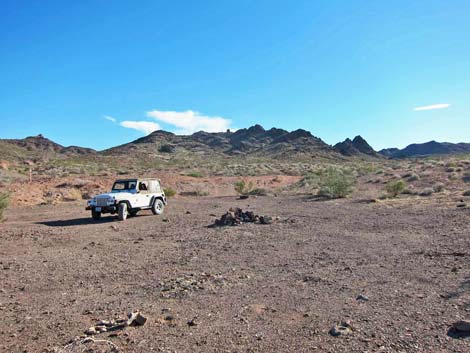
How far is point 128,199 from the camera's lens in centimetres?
1847

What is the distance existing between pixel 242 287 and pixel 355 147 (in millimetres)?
142753

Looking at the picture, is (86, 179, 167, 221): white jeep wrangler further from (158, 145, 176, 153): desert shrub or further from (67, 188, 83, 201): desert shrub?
(158, 145, 176, 153): desert shrub

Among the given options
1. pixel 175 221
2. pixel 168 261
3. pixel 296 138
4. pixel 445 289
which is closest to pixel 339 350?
pixel 445 289

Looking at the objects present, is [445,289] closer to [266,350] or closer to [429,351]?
[429,351]

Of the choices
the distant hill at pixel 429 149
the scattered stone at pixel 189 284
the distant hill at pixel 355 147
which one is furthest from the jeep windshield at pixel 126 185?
the distant hill at pixel 429 149

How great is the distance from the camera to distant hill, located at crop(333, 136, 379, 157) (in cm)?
13562

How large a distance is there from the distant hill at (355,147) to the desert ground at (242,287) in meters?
124

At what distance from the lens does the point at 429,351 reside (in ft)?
16.2

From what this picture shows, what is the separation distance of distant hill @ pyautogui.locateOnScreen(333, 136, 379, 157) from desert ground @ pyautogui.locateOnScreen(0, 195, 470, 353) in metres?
124

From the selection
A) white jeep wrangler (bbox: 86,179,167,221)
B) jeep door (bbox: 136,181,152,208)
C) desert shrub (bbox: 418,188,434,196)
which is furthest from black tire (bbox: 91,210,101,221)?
desert shrub (bbox: 418,188,434,196)

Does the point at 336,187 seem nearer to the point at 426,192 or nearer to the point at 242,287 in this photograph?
the point at 426,192

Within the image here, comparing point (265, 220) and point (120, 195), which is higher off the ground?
point (120, 195)

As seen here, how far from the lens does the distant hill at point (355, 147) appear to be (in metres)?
136

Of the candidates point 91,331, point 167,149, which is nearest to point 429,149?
point 167,149
